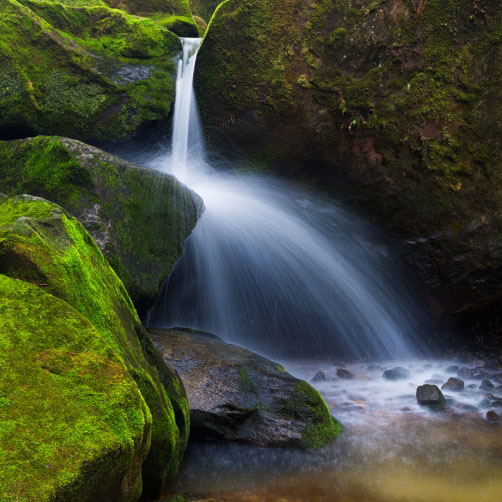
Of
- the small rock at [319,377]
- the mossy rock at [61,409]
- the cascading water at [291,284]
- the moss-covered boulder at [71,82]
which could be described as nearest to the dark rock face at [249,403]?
the small rock at [319,377]

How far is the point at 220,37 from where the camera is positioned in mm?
8453

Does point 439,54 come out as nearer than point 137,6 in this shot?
Yes

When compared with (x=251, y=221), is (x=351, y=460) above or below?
below

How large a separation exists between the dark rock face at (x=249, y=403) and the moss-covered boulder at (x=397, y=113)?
3396mm

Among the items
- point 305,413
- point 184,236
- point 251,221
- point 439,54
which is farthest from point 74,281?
point 439,54

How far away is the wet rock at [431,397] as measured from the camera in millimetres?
5492

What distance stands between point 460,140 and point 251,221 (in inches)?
135

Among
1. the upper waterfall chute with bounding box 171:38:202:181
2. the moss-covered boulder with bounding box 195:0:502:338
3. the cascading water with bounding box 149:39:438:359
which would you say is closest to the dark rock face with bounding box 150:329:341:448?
the cascading water with bounding box 149:39:438:359

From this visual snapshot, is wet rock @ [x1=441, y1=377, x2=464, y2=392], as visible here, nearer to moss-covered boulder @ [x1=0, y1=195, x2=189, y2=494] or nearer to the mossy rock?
moss-covered boulder @ [x1=0, y1=195, x2=189, y2=494]

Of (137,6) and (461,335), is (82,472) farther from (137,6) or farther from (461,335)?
(137,6)

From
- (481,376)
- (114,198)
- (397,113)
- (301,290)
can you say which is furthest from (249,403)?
(397,113)

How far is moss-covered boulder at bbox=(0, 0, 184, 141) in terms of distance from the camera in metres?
8.19

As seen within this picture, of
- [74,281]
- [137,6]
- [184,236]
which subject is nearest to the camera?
[74,281]

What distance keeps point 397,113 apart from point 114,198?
4.42 meters
